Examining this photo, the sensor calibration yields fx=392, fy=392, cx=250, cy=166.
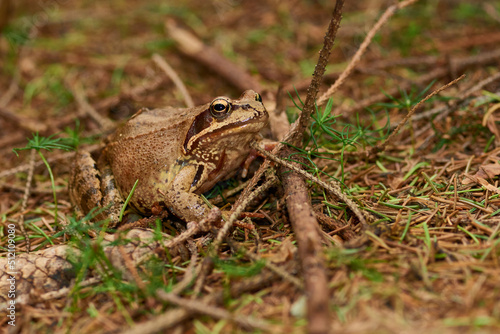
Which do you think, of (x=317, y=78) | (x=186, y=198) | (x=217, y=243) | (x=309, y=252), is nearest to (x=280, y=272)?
(x=309, y=252)

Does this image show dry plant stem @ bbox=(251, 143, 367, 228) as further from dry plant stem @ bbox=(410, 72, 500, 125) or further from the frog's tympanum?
dry plant stem @ bbox=(410, 72, 500, 125)

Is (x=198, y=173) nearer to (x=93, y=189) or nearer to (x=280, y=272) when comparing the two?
(x=93, y=189)

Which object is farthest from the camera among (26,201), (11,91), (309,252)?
(11,91)

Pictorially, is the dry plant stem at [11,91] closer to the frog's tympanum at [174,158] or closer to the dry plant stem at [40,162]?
the dry plant stem at [40,162]

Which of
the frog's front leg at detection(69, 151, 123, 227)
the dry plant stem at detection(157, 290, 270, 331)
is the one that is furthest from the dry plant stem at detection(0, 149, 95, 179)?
the dry plant stem at detection(157, 290, 270, 331)

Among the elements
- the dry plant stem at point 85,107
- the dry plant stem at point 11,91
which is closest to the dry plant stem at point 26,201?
the dry plant stem at point 85,107
